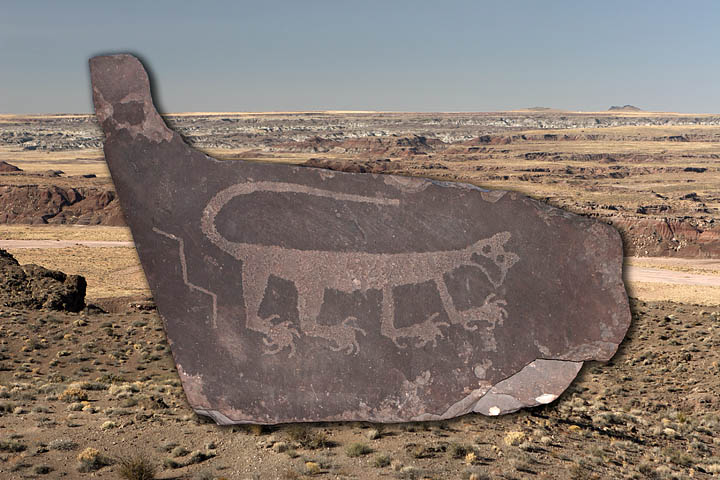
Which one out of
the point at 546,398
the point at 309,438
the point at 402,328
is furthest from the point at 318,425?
the point at 546,398

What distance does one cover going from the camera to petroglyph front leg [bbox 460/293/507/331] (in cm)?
622

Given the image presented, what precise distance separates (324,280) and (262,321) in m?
0.76

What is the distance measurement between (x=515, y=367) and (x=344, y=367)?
1.73m

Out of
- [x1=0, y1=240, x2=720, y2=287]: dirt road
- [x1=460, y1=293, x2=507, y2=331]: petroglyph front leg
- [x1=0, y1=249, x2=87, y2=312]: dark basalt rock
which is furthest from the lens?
[x1=0, y1=240, x2=720, y2=287]: dirt road

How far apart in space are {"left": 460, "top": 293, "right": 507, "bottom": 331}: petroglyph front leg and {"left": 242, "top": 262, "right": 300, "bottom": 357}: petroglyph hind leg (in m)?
1.74

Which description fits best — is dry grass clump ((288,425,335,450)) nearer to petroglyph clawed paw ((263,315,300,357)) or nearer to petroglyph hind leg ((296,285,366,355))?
petroglyph clawed paw ((263,315,300,357))

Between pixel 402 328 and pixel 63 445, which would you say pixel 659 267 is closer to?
pixel 402 328

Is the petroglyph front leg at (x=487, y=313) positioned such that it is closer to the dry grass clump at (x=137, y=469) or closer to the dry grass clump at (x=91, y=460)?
the dry grass clump at (x=137, y=469)

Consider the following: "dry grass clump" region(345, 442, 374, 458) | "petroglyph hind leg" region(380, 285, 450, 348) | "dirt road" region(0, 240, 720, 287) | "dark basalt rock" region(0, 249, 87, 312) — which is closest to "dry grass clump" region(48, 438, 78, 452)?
"dry grass clump" region(345, 442, 374, 458)

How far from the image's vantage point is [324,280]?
6262 mm

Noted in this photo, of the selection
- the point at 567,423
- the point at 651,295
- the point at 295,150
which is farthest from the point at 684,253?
the point at 295,150

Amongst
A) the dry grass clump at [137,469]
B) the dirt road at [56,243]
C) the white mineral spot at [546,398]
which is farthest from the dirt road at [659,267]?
the dry grass clump at [137,469]

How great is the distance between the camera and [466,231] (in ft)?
20.5

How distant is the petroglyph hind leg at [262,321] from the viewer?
6.25 meters
